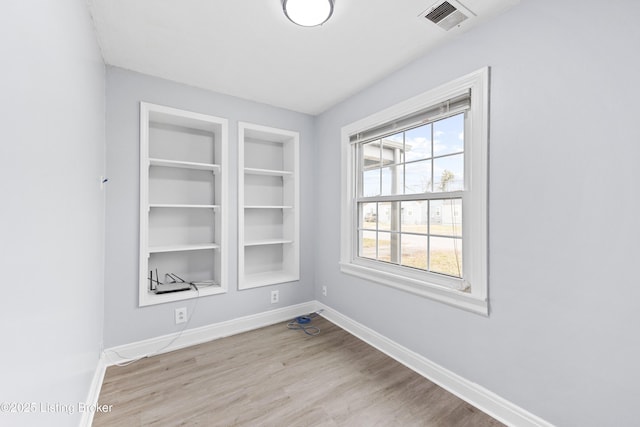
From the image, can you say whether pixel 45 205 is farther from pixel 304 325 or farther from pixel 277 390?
pixel 304 325

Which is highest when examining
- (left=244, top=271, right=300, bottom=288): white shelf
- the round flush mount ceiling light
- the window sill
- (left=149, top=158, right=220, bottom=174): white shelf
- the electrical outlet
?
the round flush mount ceiling light

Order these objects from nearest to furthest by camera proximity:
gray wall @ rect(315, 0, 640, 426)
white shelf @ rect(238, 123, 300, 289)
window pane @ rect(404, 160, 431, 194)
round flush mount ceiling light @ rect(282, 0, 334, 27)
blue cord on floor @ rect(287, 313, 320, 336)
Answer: gray wall @ rect(315, 0, 640, 426) < round flush mount ceiling light @ rect(282, 0, 334, 27) < window pane @ rect(404, 160, 431, 194) < blue cord on floor @ rect(287, 313, 320, 336) < white shelf @ rect(238, 123, 300, 289)

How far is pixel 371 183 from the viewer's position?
9.02 ft

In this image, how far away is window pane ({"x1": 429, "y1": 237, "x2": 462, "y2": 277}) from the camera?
6.54ft

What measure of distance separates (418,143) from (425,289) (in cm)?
122

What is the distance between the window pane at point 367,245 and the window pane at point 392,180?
47 cm

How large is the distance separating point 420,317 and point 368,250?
0.87m

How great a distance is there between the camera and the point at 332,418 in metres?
1.67

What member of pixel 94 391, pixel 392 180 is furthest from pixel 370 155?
pixel 94 391

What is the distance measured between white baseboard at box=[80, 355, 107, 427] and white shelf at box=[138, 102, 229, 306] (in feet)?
1.89

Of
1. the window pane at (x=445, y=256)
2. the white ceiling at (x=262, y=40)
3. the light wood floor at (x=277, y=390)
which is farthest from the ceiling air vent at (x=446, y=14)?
the light wood floor at (x=277, y=390)

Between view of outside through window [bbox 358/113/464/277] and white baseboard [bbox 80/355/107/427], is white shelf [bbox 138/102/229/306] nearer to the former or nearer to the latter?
white baseboard [bbox 80/355/107/427]

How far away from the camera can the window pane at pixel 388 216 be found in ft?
8.14

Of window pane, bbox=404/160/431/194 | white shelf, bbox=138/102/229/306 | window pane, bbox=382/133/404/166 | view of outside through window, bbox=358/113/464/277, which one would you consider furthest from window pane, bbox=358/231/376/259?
white shelf, bbox=138/102/229/306
